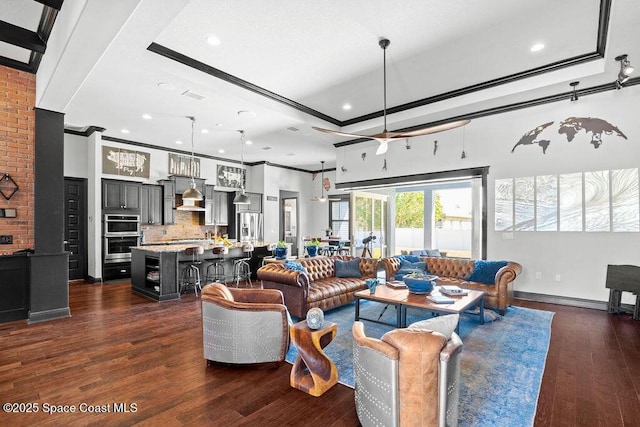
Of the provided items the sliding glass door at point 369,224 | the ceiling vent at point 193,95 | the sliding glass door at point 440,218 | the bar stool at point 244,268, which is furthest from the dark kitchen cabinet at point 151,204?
the sliding glass door at point 440,218

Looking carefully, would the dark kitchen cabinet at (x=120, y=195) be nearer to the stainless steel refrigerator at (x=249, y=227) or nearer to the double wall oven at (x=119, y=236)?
the double wall oven at (x=119, y=236)

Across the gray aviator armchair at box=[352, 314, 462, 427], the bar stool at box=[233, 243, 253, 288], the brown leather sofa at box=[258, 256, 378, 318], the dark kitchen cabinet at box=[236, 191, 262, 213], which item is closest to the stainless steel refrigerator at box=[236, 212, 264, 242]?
the dark kitchen cabinet at box=[236, 191, 262, 213]

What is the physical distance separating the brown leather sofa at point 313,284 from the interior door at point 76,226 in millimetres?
5155

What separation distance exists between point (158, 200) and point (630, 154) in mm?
9589

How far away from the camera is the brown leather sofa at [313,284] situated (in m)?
Result: 4.47

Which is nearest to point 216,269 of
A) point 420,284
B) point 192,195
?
point 192,195

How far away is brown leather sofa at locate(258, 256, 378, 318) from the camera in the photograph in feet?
14.7

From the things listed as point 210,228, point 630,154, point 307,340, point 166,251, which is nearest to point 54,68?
point 166,251

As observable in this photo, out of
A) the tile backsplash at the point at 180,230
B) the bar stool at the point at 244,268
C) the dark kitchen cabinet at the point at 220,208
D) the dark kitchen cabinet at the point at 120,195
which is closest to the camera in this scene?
the bar stool at the point at 244,268

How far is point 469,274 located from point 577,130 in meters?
2.97

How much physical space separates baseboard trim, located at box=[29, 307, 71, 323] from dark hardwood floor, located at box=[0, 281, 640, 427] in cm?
12

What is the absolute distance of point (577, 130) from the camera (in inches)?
206

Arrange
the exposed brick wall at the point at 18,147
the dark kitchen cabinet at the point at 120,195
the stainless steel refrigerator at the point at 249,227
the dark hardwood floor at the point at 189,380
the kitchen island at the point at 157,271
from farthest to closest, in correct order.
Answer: the stainless steel refrigerator at the point at 249,227 < the dark kitchen cabinet at the point at 120,195 < the kitchen island at the point at 157,271 < the exposed brick wall at the point at 18,147 < the dark hardwood floor at the point at 189,380

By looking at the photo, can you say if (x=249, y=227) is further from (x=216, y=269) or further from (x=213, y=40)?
(x=213, y=40)
